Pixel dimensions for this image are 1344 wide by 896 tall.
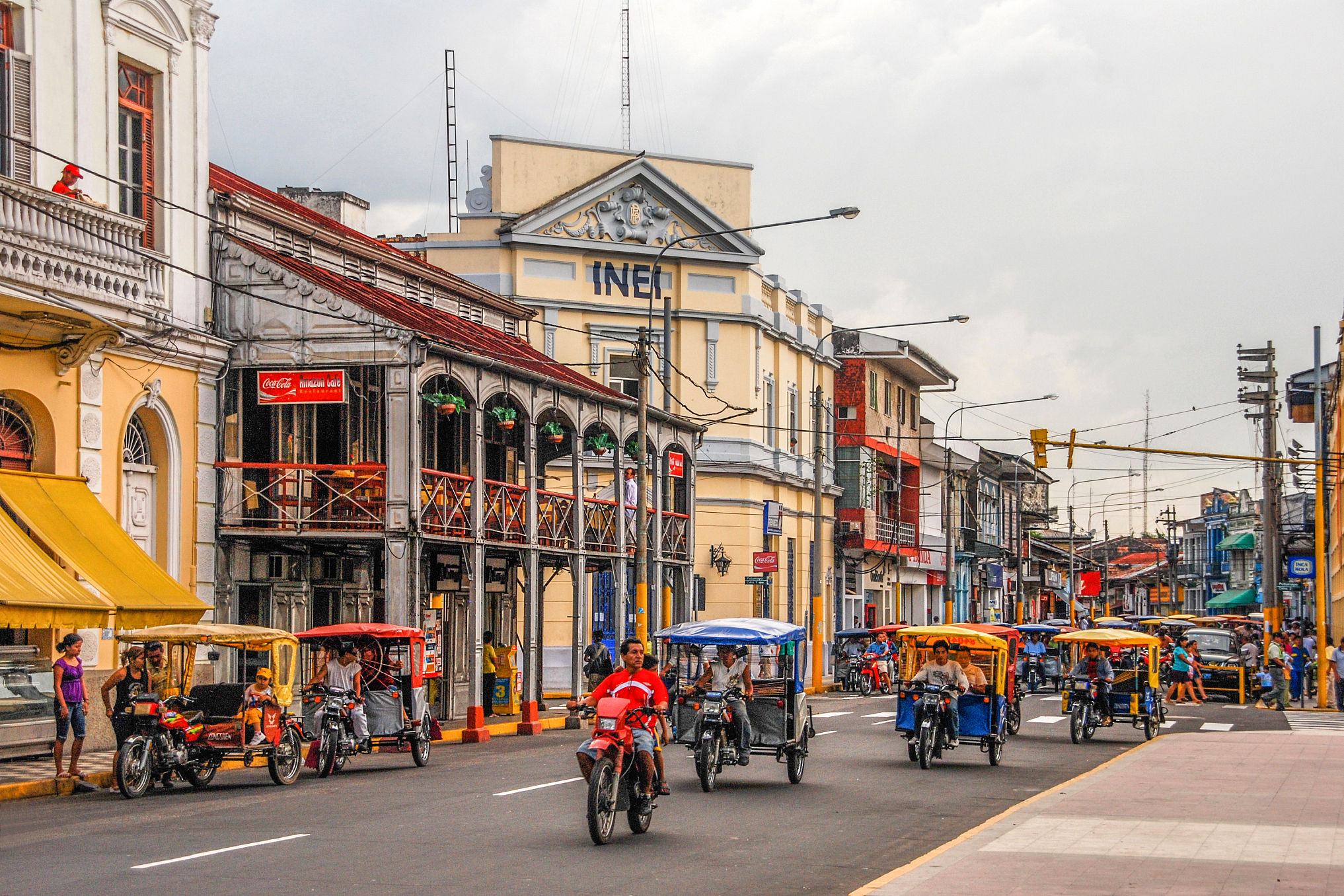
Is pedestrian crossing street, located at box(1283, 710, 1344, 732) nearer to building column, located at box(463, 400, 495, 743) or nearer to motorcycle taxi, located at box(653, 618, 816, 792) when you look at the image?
motorcycle taxi, located at box(653, 618, 816, 792)

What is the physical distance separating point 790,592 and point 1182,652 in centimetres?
1539

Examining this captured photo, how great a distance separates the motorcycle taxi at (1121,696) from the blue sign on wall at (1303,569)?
1472 centimetres

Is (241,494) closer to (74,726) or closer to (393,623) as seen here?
(393,623)

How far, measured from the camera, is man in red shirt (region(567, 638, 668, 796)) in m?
14.3

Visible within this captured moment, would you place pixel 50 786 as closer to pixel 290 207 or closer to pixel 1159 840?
pixel 1159 840

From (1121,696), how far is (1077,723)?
2.29 m

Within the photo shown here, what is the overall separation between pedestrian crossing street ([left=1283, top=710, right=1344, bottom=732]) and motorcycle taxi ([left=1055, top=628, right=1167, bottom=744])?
11.0 ft

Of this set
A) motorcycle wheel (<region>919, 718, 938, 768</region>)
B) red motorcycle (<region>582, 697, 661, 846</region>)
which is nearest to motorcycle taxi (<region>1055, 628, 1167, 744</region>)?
motorcycle wheel (<region>919, 718, 938, 768</region>)

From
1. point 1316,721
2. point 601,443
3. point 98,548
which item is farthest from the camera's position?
point 601,443

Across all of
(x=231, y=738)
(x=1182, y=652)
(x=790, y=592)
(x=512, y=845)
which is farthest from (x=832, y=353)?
(x=512, y=845)

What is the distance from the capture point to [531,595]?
3031 centimetres

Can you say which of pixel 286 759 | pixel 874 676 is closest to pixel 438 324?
pixel 286 759

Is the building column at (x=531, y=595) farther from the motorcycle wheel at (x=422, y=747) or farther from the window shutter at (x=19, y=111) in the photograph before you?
the window shutter at (x=19, y=111)

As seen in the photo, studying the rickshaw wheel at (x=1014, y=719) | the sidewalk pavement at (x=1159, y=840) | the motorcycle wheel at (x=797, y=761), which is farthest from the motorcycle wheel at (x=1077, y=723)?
the motorcycle wheel at (x=797, y=761)
